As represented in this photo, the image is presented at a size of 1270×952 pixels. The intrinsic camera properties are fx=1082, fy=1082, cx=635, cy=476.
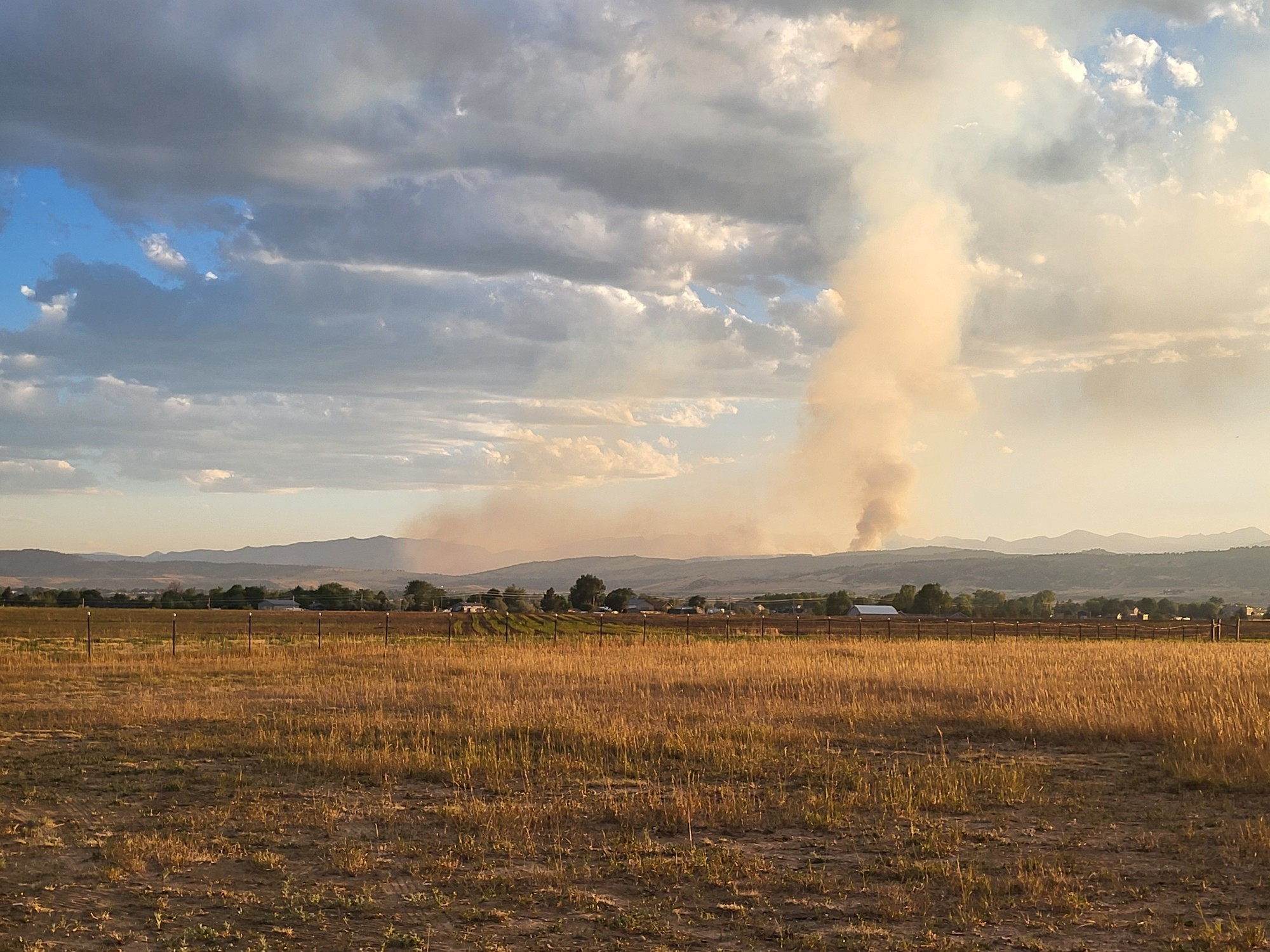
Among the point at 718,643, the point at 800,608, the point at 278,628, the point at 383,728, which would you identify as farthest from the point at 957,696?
the point at 800,608

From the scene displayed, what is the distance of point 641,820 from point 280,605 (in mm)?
136232

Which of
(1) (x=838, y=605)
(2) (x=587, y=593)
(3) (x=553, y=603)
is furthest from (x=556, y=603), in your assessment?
(1) (x=838, y=605)

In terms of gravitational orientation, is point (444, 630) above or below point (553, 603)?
above

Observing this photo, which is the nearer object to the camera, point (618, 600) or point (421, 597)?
point (618, 600)

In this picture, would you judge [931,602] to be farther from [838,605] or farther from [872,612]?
[838,605]

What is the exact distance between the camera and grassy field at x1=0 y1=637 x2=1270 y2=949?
314 inches

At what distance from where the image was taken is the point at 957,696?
2256 centimetres

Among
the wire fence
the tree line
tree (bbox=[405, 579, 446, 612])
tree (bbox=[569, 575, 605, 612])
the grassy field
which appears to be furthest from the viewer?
tree (bbox=[569, 575, 605, 612])

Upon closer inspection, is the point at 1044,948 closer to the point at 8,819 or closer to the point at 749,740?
the point at 749,740

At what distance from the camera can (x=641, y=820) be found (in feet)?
36.6

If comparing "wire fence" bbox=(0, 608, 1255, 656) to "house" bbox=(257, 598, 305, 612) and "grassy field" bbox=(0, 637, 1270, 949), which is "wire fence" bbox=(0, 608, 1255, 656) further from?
"grassy field" bbox=(0, 637, 1270, 949)

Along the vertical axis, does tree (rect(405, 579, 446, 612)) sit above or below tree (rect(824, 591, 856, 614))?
above

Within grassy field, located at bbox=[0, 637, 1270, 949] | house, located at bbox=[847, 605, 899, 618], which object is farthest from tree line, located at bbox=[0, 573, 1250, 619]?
grassy field, located at bbox=[0, 637, 1270, 949]

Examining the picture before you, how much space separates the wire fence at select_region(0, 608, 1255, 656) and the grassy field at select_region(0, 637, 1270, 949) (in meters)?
23.4
